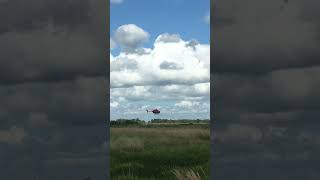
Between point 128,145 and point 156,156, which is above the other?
point 128,145

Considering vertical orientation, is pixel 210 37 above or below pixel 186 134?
above

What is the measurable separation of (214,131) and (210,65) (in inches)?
50.7

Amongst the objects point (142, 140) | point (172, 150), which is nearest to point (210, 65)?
point (172, 150)

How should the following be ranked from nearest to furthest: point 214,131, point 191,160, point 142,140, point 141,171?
point 214,131
point 141,171
point 191,160
point 142,140

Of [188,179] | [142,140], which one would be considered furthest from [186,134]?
[188,179]

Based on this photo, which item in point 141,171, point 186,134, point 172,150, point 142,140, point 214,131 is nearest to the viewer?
point 214,131

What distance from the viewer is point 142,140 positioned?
100.0 ft

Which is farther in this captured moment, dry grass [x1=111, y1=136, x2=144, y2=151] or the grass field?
dry grass [x1=111, y1=136, x2=144, y2=151]

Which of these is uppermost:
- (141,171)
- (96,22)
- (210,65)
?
(96,22)

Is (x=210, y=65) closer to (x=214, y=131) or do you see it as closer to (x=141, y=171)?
(x=214, y=131)

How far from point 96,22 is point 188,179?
3.67 metres

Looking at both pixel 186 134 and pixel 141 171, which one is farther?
pixel 186 134

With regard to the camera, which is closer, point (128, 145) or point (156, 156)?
point (156, 156)

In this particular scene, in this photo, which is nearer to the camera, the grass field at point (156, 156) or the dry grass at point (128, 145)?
the grass field at point (156, 156)
